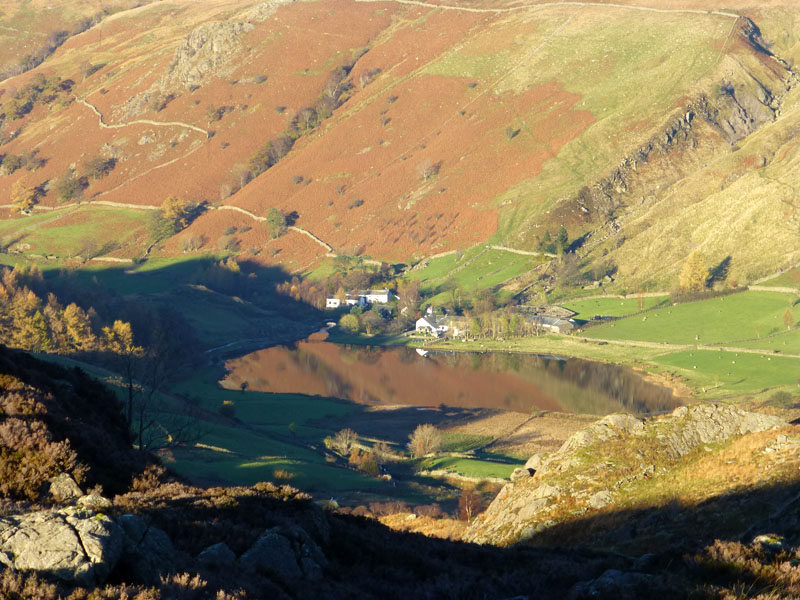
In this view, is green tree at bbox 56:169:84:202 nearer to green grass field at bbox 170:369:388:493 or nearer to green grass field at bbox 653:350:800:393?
green grass field at bbox 170:369:388:493

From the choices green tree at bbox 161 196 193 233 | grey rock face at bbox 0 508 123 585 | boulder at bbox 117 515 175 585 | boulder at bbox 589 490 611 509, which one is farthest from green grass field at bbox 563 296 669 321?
grey rock face at bbox 0 508 123 585

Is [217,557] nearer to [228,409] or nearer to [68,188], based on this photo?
[228,409]

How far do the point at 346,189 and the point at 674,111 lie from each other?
210 ft

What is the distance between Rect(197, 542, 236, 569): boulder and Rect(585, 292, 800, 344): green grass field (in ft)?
276

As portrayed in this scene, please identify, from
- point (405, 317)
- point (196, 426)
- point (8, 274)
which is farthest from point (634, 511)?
point (405, 317)

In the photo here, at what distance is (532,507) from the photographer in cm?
2011

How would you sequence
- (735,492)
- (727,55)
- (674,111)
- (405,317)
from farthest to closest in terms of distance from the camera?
(727,55) → (674,111) → (405,317) → (735,492)

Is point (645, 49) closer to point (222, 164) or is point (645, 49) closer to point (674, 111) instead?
point (674, 111)

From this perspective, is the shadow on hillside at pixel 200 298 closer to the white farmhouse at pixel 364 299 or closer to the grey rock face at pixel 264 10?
the white farmhouse at pixel 364 299

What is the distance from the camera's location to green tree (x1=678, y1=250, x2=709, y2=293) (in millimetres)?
101562

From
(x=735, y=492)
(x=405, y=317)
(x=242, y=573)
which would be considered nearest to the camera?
(x=242, y=573)

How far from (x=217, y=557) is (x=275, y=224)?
134 meters

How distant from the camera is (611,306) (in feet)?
344

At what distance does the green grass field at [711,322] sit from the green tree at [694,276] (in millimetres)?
3811
